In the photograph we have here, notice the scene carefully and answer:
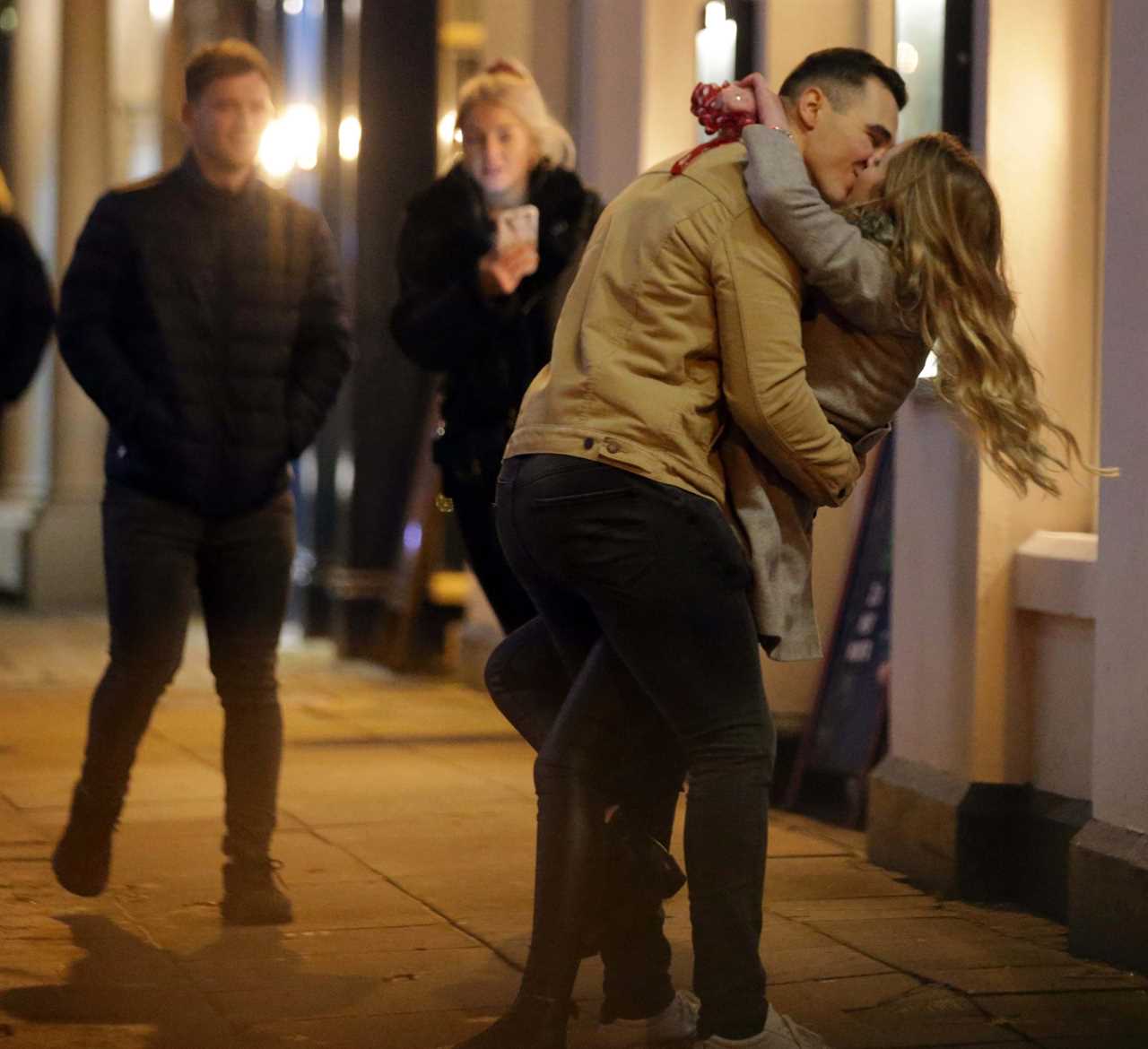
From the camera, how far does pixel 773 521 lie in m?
3.76

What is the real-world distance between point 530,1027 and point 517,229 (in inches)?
85.6

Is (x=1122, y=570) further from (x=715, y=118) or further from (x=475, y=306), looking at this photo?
(x=475, y=306)

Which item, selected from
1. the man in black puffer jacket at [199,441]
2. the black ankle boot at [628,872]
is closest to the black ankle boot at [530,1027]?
the black ankle boot at [628,872]

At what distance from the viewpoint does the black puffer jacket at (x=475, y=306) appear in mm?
5227

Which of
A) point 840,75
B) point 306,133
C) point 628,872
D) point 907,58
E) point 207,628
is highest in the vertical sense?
point 306,133

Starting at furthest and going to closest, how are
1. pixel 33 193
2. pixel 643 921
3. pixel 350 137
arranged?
pixel 33 193, pixel 350 137, pixel 643 921

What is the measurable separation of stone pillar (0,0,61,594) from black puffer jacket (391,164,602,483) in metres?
9.48

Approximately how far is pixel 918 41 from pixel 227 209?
220cm

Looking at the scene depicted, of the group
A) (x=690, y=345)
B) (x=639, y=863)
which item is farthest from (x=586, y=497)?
(x=639, y=863)

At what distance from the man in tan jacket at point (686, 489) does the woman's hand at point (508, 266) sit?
146 cm

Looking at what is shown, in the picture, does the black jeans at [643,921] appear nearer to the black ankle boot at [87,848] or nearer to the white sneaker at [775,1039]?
the white sneaker at [775,1039]

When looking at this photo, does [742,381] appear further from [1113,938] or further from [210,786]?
[210,786]

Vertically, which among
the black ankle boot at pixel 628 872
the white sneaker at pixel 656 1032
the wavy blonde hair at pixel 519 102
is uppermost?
the wavy blonde hair at pixel 519 102

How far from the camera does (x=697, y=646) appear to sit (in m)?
3.63
